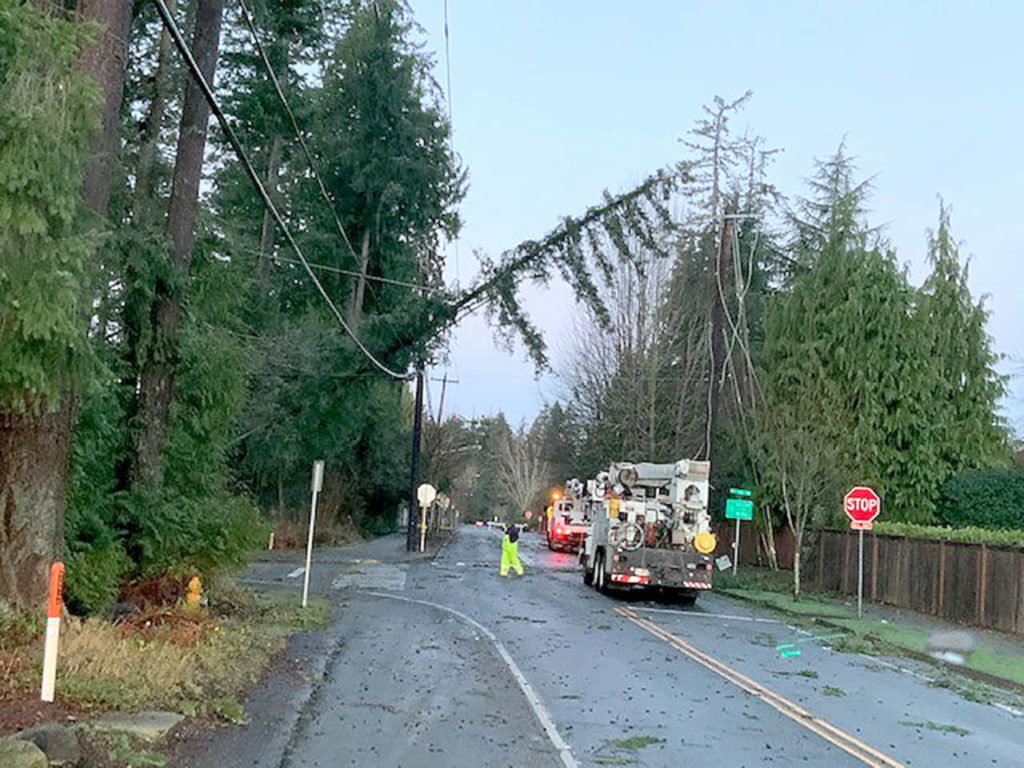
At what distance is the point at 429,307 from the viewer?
32.6 metres

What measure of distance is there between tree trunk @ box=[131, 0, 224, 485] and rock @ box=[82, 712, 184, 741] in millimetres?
8443

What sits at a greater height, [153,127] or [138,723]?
[153,127]

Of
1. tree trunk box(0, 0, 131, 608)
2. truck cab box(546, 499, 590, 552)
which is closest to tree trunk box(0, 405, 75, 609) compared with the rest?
tree trunk box(0, 0, 131, 608)

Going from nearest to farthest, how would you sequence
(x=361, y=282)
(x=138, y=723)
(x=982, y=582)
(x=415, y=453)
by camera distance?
1. (x=138, y=723)
2. (x=982, y=582)
3. (x=361, y=282)
4. (x=415, y=453)

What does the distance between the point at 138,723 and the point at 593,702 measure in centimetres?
498

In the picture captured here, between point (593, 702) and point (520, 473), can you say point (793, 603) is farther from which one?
point (520, 473)

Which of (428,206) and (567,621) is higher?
(428,206)

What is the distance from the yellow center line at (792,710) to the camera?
9.39 m

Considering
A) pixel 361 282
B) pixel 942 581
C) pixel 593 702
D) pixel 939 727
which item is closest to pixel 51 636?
pixel 593 702

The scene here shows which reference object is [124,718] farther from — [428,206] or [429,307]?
[428,206]

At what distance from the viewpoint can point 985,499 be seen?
1190 inches

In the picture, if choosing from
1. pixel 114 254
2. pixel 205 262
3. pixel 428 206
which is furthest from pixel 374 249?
pixel 114 254

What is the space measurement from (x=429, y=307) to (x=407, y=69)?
38.0ft

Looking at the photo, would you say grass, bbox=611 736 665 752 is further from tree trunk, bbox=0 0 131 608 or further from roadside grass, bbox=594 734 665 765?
tree trunk, bbox=0 0 131 608
